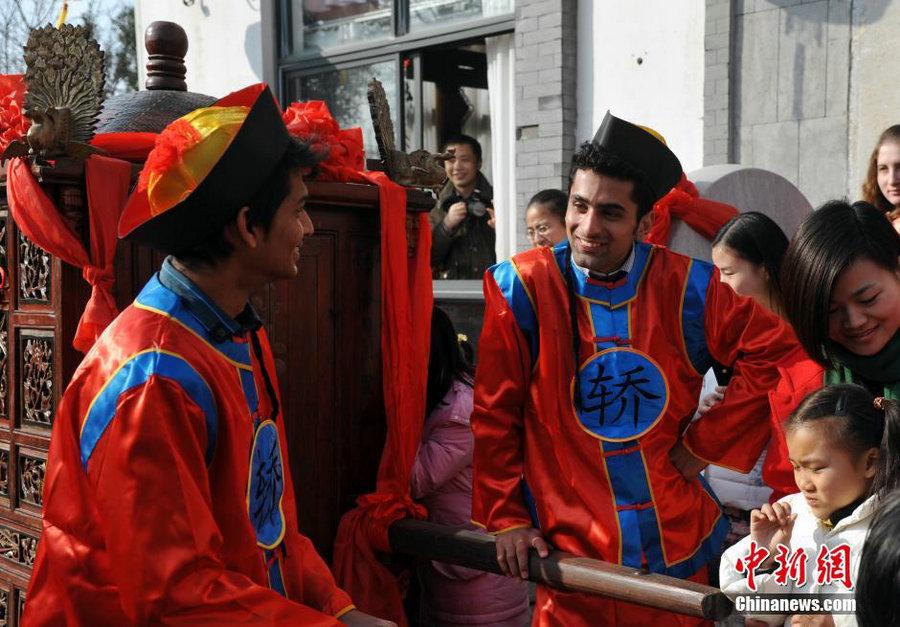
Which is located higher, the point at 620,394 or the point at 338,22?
the point at 338,22

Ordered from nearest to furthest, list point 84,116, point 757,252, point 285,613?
point 285,613 → point 84,116 → point 757,252

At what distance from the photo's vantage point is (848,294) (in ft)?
6.97

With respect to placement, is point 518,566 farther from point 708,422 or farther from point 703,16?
point 703,16

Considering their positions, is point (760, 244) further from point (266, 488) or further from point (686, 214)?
point (266, 488)

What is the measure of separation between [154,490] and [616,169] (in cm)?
147

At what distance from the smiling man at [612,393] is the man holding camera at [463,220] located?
3.69 metres

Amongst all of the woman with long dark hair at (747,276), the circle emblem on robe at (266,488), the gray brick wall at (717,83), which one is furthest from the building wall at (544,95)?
the circle emblem on robe at (266,488)

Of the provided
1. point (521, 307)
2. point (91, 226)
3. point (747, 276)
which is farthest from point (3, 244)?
point (747, 276)

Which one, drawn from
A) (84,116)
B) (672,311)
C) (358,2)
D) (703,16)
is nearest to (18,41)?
(358,2)

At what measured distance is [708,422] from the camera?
8.28 ft

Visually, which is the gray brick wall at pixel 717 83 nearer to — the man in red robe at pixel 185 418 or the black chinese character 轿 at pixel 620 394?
the black chinese character 轿 at pixel 620 394

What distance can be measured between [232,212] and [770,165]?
13.1ft

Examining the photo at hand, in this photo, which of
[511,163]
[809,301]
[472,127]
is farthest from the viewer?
[472,127]

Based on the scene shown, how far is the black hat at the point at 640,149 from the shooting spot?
2.53 meters
